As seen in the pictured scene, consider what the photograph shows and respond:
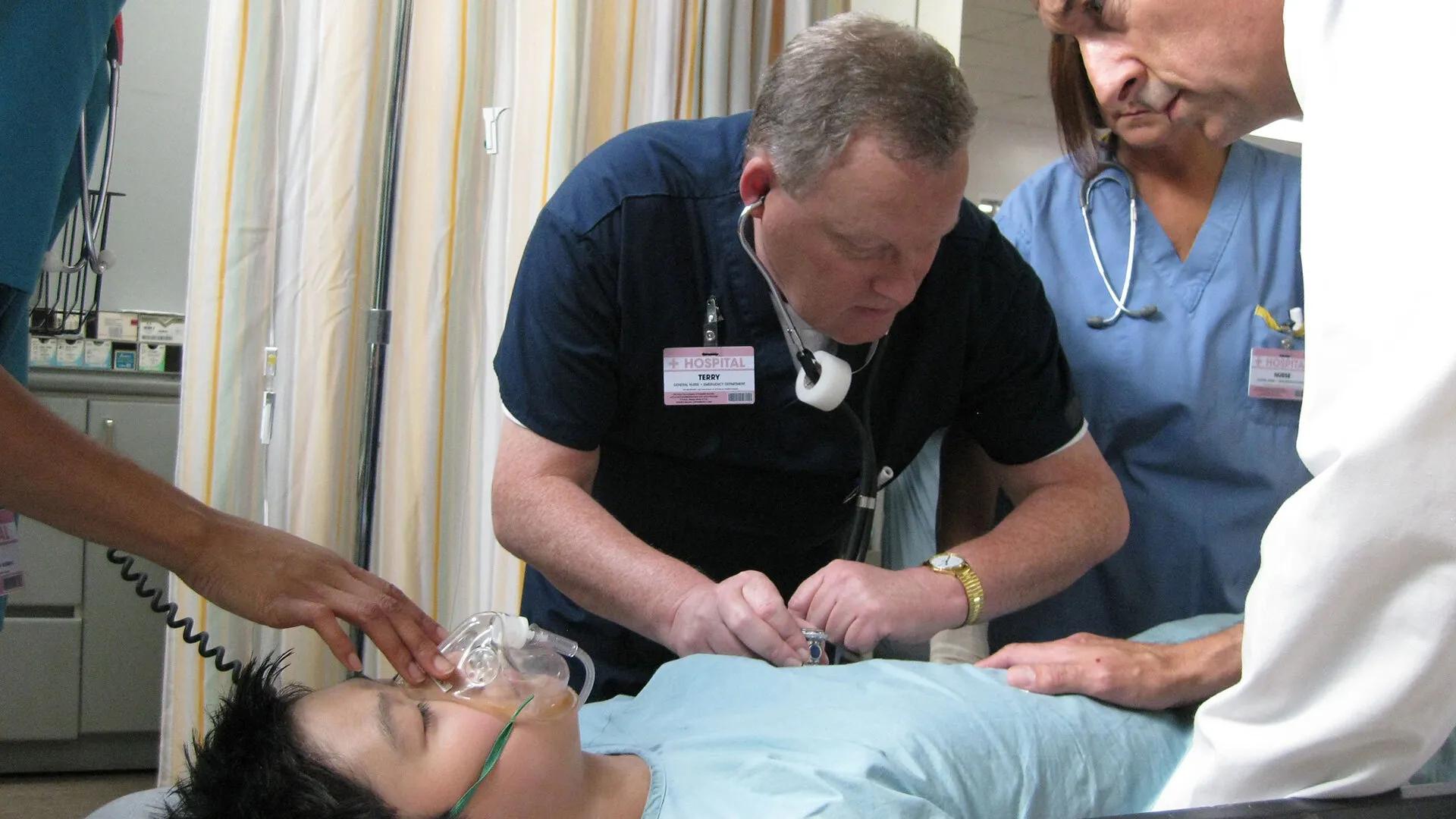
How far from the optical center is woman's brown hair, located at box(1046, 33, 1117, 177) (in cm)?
167

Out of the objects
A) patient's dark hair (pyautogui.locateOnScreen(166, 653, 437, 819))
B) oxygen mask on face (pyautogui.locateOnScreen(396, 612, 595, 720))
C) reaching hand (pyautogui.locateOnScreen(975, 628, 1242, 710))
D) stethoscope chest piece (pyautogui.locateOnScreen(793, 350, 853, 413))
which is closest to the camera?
patient's dark hair (pyautogui.locateOnScreen(166, 653, 437, 819))

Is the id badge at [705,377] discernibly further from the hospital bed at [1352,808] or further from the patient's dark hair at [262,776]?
the hospital bed at [1352,808]

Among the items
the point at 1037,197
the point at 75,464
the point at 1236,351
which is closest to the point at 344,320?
the point at 75,464

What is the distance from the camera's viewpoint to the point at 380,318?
6.40 ft

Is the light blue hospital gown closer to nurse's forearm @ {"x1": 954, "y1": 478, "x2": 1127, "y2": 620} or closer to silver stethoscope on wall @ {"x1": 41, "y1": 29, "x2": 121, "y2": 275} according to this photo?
nurse's forearm @ {"x1": 954, "y1": 478, "x2": 1127, "y2": 620}

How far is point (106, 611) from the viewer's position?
2916mm

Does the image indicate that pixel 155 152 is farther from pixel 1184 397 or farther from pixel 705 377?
pixel 1184 397

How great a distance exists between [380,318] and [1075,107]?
1203mm

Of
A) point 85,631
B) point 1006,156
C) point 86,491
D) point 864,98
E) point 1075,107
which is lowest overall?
point 85,631

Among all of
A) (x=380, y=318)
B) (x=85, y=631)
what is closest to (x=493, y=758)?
(x=380, y=318)

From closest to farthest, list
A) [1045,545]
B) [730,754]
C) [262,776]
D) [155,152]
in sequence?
[262,776], [730,754], [1045,545], [155,152]

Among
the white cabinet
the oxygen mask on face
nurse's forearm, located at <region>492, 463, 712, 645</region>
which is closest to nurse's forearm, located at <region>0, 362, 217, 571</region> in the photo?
the oxygen mask on face

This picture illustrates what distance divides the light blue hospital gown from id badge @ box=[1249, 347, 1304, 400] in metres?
0.60

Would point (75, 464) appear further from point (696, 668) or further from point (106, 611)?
point (106, 611)
